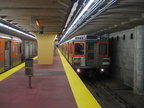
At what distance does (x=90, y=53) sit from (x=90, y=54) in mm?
63

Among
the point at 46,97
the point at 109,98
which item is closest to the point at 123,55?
the point at 109,98

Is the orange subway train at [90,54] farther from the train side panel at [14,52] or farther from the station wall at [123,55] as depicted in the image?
the train side panel at [14,52]

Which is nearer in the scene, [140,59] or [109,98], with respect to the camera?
[140,59]

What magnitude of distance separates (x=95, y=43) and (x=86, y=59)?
3.77 ft

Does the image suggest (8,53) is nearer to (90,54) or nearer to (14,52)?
(14,52)

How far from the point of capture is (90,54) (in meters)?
11.0

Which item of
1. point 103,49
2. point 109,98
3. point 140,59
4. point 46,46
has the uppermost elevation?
point 46,46

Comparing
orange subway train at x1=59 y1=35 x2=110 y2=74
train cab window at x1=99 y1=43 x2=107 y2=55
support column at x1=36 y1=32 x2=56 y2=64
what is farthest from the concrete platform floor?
support column at x1=36 y1=32 x2=56 y2=64

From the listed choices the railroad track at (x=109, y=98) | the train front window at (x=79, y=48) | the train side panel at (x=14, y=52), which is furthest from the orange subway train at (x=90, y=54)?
the train side panel at (x=14, y=52)

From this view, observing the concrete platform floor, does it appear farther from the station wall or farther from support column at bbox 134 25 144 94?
the station wall

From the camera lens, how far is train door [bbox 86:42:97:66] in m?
11.0

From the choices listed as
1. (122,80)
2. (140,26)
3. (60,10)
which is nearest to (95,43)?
(122,80)

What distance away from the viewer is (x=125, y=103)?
23.7 ft

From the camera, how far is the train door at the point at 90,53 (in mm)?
10953
